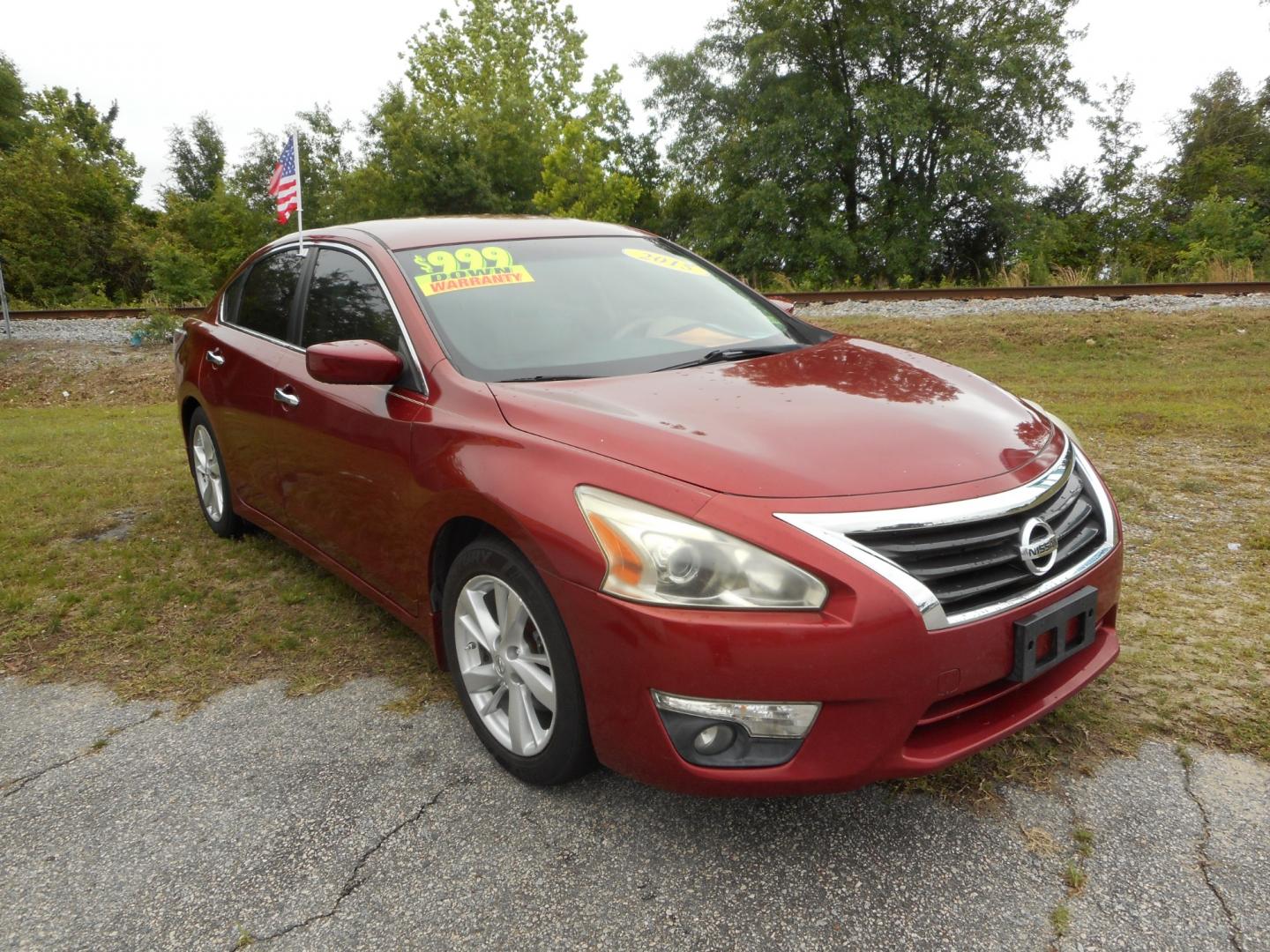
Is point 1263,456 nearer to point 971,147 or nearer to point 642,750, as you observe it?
point 642,750

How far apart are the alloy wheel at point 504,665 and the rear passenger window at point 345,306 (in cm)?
95

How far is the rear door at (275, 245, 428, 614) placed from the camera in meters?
2.88

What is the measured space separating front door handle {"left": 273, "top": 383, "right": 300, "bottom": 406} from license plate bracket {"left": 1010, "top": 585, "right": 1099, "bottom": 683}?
8.85 feet

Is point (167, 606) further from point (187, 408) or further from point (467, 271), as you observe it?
point (467, 271)

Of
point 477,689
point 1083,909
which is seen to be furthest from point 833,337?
point 1083,909

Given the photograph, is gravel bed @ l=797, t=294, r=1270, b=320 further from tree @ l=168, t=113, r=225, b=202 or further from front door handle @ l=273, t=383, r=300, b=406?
tree @ l=168, t=113, r=225, b=202

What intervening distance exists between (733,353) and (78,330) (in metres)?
14.8

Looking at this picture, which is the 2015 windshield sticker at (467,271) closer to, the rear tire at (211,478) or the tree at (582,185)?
the rear tire at (211,478)

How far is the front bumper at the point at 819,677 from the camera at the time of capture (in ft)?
6.32

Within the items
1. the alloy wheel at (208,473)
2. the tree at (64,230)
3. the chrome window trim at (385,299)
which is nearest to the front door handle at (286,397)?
the chrome window trim at (385,299)

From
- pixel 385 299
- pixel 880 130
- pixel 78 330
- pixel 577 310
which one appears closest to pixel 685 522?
pixel 577 310

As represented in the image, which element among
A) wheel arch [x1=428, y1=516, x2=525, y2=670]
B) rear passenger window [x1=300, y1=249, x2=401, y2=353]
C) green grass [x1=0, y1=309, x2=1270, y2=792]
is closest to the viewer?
wheel arch [x1=428, y1=516, x2=525, y2=670]

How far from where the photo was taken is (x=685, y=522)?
2.04 metres

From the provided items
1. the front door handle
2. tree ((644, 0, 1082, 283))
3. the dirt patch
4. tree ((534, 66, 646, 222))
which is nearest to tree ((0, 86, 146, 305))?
tree ((534, 66, 646, 222))
